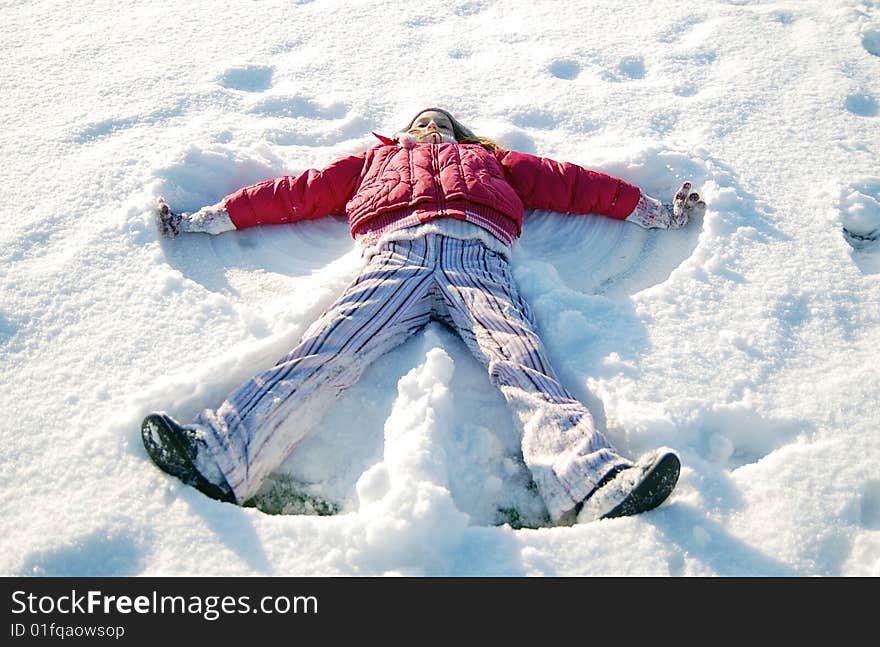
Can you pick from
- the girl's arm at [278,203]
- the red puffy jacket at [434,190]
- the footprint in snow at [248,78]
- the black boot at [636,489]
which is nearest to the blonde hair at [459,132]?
the red puffy jacket at [434,190]

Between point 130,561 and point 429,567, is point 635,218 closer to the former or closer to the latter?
point 429,567

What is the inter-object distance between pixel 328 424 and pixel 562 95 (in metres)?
1.98

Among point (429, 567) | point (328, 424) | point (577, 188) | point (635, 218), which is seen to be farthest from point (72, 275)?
point (635, 218)

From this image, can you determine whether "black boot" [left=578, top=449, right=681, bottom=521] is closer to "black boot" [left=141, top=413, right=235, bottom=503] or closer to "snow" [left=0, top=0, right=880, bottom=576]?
"snow" [left=0, top=0, right=880, bottom=576]

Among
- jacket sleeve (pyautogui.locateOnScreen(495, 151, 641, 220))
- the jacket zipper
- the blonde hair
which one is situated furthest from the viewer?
the blonde hair

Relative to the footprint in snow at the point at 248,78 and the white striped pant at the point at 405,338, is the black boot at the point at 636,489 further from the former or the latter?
the footprint in snow at the point at 248,78

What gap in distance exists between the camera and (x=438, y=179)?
2.27 m

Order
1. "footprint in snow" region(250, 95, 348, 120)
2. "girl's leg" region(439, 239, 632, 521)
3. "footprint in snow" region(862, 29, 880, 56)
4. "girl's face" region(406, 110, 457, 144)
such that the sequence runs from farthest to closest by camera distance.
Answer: "footprint in snow" region(862, 29, 880, 56) → "footprint in snow" region(250, 95, 348, 120) → "girl's face" region(406, 110, 457, 144) → "girl's leg" region(439, 239, 632, 521)

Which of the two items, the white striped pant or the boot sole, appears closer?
the boot sole

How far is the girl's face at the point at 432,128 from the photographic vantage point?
2.58 m

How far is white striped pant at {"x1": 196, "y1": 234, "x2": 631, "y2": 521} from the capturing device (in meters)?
1.62

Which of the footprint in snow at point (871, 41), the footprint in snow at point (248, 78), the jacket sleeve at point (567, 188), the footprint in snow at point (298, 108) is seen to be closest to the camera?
the jacket sleeve at point (567, 188)

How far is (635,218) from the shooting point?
2.51m

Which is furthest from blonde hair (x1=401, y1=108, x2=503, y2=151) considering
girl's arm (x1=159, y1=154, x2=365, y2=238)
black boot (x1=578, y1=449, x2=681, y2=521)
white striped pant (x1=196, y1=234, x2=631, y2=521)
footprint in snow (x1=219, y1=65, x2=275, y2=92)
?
black boot (x1=578, y1=449, x2=681, y2=521)
